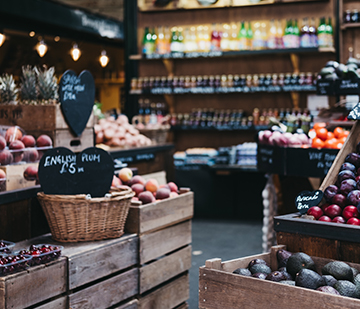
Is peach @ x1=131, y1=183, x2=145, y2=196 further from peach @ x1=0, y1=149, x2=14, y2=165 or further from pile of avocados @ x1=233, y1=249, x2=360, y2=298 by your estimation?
pile of avocados @ x1=233, y1=249, x2=360, y2=298

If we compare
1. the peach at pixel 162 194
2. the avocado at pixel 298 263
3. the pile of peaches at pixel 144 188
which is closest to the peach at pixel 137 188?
the pile of peaches at pixel 144 188

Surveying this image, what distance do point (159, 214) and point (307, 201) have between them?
43.6 inches

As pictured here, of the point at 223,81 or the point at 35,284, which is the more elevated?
the point at 223,81

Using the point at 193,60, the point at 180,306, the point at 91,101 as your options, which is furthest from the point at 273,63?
the point at 180,306

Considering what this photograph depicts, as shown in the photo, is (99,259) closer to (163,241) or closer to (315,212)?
(163,241)

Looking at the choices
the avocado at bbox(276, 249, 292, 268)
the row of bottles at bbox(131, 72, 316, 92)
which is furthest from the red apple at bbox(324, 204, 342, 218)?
the row of bottles at bbox(131, 72, 316, 92)

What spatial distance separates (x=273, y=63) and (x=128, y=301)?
15.6ft

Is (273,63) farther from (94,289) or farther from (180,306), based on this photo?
(94,289)

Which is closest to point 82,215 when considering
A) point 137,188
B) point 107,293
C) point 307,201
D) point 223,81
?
point 107,293

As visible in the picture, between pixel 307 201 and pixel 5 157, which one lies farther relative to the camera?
pixel 5 157

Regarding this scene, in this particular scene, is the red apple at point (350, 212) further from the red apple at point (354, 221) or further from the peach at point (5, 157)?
the peach at point (5, 157)

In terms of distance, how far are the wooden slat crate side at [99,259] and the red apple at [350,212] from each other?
1.22 m

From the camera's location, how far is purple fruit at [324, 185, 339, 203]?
221 centimetres

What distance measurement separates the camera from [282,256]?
1.96m
